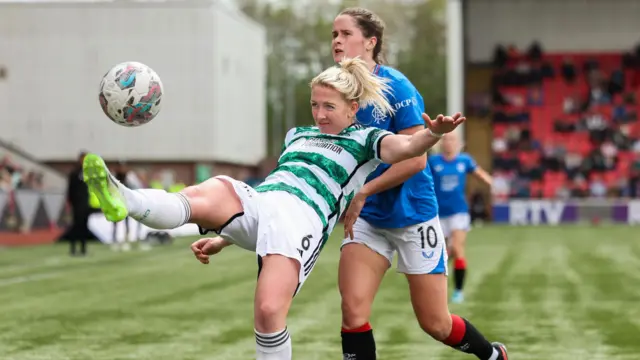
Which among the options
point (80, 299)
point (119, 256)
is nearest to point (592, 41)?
point (119, 256)

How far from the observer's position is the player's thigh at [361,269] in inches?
252

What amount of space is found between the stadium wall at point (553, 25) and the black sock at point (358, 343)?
1457 inches

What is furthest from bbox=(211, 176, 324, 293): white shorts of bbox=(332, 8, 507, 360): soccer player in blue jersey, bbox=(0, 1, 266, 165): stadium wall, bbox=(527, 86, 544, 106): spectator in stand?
bbox=(0, 1, 266, 165): stadium wall

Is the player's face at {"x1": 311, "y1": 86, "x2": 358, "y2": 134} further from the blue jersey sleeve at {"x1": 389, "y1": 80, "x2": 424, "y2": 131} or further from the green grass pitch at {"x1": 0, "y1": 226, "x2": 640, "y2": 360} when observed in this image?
the green grass pitch at {"x1": 0, "y1": 226, "x2": 640, "y2": 360}

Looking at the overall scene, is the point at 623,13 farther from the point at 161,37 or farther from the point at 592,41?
the point at 161,37

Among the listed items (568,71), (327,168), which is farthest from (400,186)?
(568,71)

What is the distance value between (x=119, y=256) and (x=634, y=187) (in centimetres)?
2376

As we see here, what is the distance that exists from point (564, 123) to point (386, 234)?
36462 millimetres

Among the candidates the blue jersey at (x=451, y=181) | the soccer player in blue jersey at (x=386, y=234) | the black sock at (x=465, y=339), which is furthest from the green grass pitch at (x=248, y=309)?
the soccer player in blue jersey at (x=386, y=234)

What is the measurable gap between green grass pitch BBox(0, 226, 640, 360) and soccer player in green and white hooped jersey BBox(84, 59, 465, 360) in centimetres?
316

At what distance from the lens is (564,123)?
1654 inches

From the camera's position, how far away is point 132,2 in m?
51.4

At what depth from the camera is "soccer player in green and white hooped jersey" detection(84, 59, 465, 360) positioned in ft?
16.5

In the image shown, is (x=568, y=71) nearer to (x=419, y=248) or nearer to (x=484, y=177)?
(x=484, y=177)
